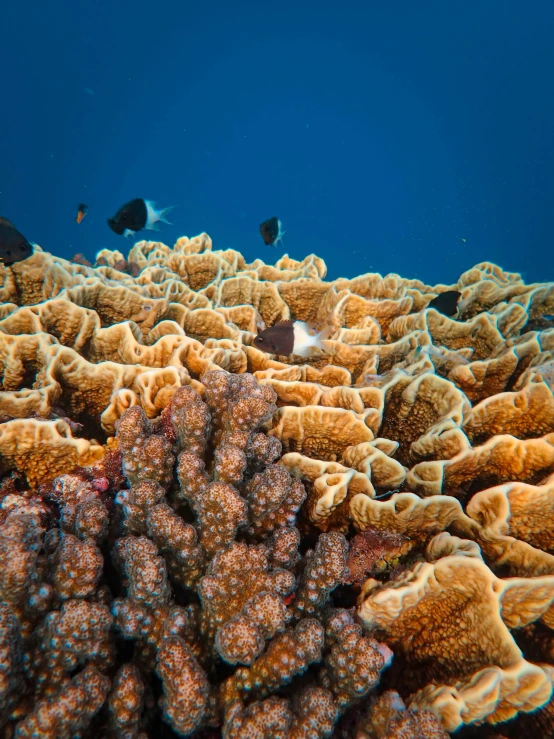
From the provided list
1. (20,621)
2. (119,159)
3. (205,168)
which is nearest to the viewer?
(20,621)

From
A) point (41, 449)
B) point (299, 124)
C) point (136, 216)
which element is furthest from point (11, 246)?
point (299, 124)

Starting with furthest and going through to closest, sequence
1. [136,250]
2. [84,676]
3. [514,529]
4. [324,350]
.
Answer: [136,250]
[324,350]
[514,529]
[84,676]

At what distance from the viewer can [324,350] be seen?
321 centimetres

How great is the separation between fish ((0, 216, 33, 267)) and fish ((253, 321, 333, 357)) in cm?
231

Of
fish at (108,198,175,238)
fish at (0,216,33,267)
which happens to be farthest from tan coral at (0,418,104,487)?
fish at (108,198,175,238)

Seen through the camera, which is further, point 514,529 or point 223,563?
point 514,529

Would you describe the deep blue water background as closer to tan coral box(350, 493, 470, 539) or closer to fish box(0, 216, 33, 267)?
fish box(0, 216, 33, 267)

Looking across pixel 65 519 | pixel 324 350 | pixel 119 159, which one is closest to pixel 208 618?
pixel 65 519

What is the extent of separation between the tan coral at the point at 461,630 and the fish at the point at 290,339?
1667 millimetres

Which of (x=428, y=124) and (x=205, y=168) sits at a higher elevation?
(x=428, y=124)

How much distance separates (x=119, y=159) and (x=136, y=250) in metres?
115

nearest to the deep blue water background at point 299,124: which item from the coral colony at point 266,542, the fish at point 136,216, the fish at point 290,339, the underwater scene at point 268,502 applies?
the fish at point 136,216

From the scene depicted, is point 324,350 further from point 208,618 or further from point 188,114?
point 188,114

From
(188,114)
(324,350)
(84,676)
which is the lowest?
(84,676)
